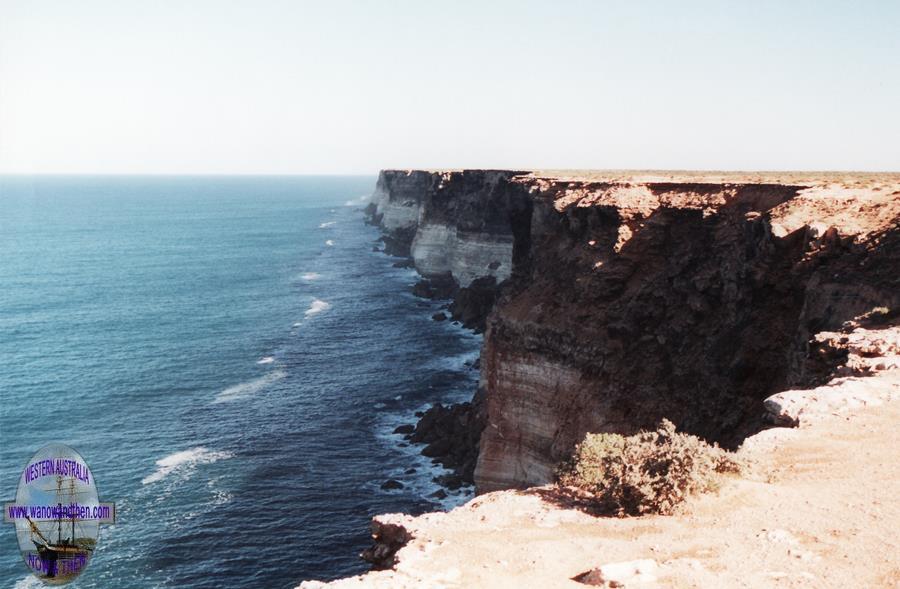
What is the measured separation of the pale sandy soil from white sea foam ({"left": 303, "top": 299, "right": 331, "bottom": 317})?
7510 cm

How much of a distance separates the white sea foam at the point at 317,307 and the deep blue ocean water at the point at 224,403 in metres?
Answer: 0.41

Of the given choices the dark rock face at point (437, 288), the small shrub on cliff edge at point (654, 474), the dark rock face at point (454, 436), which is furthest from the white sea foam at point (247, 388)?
the small shrub on cliff edge at point (654, 474)

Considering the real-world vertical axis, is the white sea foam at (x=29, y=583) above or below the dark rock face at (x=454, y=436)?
below

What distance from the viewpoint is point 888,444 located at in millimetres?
16812

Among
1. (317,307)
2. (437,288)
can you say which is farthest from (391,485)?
(437,288)

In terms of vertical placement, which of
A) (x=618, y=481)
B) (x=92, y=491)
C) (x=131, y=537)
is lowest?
(x=131, y=537)

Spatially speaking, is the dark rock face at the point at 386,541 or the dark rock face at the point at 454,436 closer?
the dark rock face at the point at 386,541

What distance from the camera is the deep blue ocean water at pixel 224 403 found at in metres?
39.8

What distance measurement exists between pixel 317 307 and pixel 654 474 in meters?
80.6

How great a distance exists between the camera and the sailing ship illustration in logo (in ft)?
88.3

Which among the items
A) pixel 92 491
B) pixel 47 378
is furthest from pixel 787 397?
pixel 47 378

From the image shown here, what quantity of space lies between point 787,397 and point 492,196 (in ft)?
232

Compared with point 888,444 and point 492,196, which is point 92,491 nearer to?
point 888,444

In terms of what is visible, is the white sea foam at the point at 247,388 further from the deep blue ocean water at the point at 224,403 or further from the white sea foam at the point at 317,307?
the white sea foam at the point at 317,307
